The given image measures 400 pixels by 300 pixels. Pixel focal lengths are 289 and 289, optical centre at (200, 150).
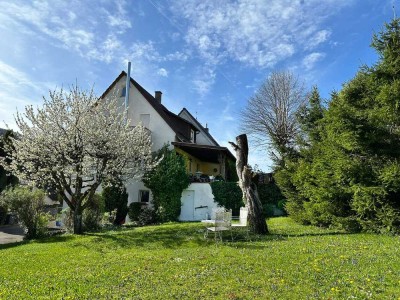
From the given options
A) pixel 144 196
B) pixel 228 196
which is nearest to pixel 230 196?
pixel 228 196

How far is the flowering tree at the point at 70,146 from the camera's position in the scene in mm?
14828

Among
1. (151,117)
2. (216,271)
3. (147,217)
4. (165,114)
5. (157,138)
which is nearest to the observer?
(216,271)

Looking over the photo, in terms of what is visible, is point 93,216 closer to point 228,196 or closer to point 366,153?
point 228,196

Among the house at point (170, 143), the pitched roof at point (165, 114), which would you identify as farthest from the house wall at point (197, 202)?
the pitched roof at point (165, 114)

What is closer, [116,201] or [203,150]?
[116,201]

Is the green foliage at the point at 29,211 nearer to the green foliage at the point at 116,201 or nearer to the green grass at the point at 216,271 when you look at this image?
the green grass at the point at 216,271

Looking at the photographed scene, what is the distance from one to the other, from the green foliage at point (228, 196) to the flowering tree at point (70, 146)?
858 cm

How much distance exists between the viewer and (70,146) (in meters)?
15.0

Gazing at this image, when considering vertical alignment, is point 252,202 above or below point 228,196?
below

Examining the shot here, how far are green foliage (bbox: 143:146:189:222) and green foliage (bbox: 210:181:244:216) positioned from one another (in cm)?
253

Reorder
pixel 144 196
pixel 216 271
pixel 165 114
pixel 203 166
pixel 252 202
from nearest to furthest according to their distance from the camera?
pixel 216 271 < pixel 252 202 < pixel 144 196 < pixel 165 114 < pixel 203 166

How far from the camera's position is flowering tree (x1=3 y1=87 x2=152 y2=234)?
584 inches

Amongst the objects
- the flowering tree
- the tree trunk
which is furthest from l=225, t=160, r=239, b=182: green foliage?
the tree trunk

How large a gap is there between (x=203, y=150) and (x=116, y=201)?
28.2 ft
